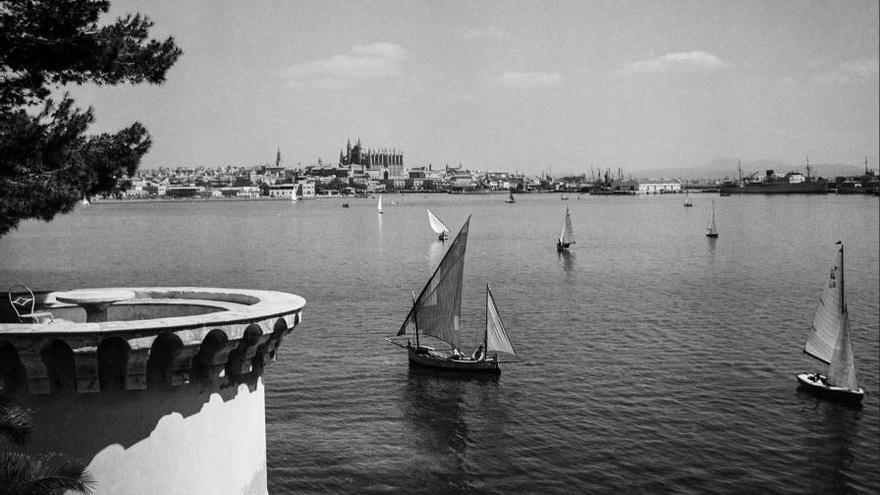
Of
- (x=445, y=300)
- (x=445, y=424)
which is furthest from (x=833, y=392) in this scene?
(x=445, y=300)

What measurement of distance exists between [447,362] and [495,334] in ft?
9.33

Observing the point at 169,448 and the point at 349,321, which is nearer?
the point at 169,448

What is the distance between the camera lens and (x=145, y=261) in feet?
291

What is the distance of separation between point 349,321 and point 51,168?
110 feet

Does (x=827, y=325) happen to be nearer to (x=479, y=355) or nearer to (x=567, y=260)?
(x=479, y=355)

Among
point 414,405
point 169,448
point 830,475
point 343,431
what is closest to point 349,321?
point 414,405

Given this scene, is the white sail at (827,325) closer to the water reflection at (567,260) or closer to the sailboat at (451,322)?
the sailboat at (451,322)

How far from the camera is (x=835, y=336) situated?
1382 inches

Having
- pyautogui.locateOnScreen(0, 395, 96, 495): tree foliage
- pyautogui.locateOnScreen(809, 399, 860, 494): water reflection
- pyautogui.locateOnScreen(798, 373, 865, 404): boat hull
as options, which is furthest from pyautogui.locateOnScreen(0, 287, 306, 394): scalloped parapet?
pyautogui.locateOnScreen(798, 373, 865, 404): boat hull

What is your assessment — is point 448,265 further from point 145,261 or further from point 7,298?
point 145,261

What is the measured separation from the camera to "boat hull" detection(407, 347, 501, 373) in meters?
35.0

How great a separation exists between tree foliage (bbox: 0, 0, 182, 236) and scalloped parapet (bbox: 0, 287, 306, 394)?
5.46 m

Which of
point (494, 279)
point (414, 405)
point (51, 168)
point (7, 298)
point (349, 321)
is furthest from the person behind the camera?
point (494, 279)

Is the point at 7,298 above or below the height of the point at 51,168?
below
